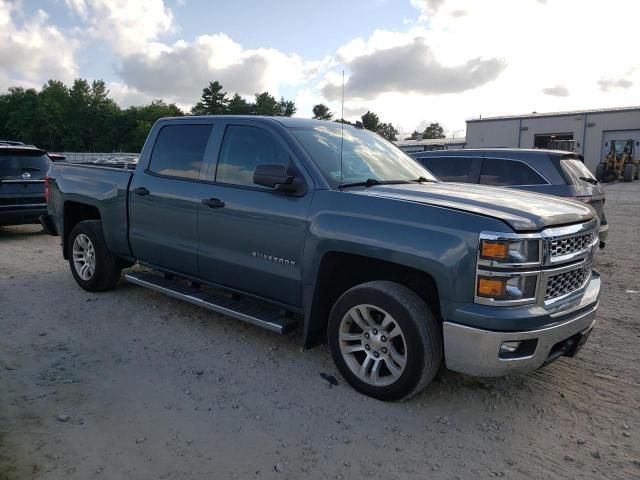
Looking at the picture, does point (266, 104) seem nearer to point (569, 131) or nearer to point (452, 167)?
point (569, 131)

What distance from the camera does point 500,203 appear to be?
3.44 m

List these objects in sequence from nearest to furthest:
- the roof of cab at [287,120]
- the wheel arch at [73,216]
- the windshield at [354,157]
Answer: the windshield at [354,157]
the roof of cab at [287,120]
the wheel arch at [73,216]

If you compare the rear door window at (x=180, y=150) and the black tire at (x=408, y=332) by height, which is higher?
the rear door window at (x=180, y=150)

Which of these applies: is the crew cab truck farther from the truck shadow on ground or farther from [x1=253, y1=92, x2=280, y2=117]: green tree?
[x1=253, y1=92, x2=280, y2=117]: green tree

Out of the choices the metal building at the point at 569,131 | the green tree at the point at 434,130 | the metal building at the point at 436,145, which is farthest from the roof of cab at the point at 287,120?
the green tree at the point at 434,130

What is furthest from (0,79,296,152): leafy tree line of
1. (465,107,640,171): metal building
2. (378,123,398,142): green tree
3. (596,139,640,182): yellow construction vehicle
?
(596,139,640,182): yellow construction vehicle

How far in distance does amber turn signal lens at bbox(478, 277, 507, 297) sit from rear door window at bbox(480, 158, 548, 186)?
4976 mm

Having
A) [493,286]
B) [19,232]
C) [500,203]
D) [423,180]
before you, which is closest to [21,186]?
[19,232]

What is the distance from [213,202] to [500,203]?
2.34 meters

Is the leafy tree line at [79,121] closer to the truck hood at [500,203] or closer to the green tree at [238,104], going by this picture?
the green tree at [238,104]

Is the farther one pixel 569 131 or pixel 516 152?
pixel 569 131

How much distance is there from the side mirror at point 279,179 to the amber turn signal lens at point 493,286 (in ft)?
4.93

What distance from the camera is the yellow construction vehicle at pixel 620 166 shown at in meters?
29.8

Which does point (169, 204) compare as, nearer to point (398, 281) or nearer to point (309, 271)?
point (309, 271)
